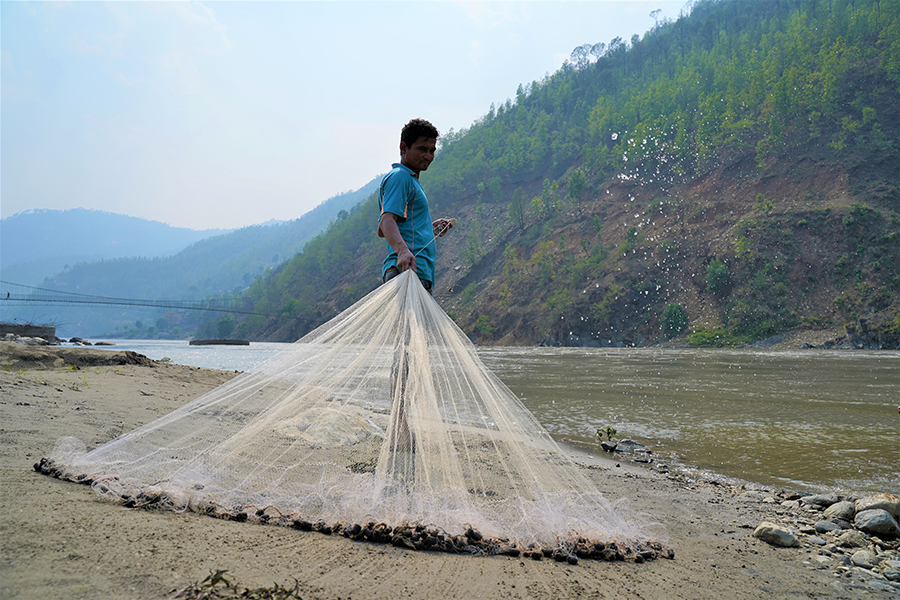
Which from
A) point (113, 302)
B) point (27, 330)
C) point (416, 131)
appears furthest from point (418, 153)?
point (113, 302)

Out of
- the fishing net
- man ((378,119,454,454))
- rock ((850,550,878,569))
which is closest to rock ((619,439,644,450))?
rock ((850,550,878,569))

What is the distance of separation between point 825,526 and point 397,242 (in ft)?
10.0

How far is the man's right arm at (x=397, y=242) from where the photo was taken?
3.13 m

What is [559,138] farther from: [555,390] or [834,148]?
[555,390]

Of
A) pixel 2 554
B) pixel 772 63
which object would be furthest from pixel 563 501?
pixel 772 63

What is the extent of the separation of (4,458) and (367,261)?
9265 centimetres

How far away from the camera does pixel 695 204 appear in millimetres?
57156

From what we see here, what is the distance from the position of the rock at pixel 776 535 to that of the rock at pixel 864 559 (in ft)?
0.76

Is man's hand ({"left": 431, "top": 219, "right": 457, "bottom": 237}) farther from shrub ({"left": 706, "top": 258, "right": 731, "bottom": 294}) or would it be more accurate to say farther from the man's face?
shrub ({"left": 706, "top": 258, "right": 731, "bottom": 294})

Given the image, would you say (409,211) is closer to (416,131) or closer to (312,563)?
(416,131)

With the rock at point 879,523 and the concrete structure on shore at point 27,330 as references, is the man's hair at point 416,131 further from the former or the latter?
the concrete structure on shore at point 27,330

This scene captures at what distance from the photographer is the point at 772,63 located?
6612 cm

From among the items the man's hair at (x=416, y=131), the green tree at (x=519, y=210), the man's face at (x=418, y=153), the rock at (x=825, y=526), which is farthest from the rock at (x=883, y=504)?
the green tree at (x=519, y=210)

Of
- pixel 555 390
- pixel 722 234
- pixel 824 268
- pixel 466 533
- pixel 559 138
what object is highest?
pixel 559 138
